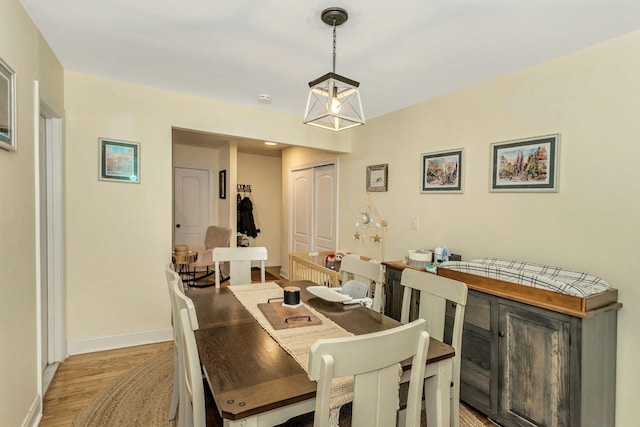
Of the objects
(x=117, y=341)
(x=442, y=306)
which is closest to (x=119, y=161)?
(x=117, y=341)

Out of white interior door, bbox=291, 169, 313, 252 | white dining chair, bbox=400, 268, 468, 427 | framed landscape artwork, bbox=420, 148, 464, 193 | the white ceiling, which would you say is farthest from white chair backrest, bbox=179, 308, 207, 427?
white interior door, bbox=291, 169, 313, 252

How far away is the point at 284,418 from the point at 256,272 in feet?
16.8

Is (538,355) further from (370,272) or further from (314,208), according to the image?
(314,208)

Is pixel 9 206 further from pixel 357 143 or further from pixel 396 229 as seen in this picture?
pixel 357 143

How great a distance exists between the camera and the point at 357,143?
4.05 m

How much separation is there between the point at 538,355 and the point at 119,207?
3299 mm

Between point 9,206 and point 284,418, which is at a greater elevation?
point 9,206

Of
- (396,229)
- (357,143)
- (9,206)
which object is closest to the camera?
(9,206)

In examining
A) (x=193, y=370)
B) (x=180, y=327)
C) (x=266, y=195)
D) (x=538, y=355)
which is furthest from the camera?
(x=266, y=195)

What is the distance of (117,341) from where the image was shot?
2932 millimetres

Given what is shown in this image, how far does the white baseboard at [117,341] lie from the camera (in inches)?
110

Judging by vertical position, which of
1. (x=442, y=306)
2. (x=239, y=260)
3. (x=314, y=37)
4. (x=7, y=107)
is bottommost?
(x=442, y=306)

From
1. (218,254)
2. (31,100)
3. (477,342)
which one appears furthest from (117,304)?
(477,342)

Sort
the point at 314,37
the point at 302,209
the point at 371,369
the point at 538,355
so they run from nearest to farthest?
the point at 371,369
the point at 538,355
the point at 314,37
the point at 302,209
